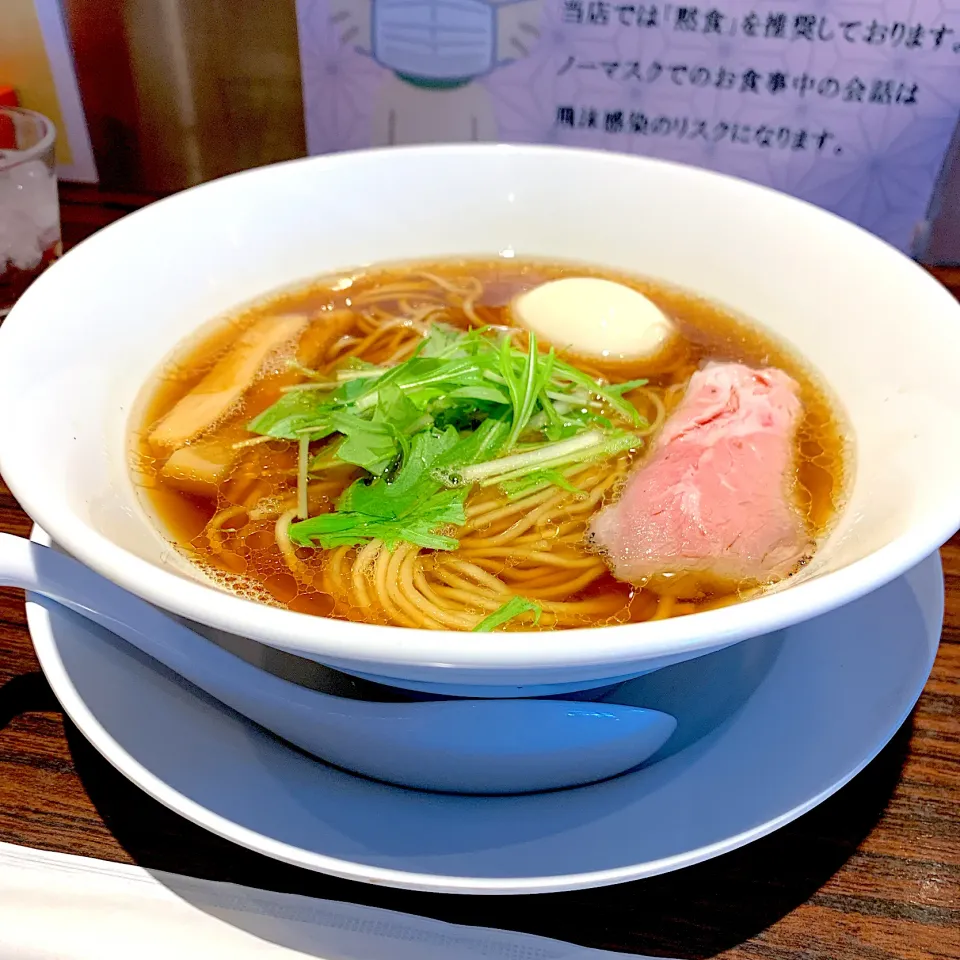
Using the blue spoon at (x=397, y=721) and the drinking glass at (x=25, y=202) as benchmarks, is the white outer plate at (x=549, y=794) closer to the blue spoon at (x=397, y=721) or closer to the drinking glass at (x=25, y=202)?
the blue spoon at (x=397, y=721)

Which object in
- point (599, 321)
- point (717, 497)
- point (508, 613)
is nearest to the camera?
point (508, 613)

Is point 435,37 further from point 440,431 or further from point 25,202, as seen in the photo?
point 440,431

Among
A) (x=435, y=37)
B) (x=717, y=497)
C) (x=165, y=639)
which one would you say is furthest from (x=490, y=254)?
(x=165, y=639)

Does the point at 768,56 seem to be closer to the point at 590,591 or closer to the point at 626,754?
the point at 590,591

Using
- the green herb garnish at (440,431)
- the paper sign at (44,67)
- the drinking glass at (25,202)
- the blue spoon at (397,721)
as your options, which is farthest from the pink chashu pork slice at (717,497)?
the paper sign at (44,67)

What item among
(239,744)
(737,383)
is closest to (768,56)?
(737,383)

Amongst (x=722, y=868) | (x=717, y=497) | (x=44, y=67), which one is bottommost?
(x=722, y=868)

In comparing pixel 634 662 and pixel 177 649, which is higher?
pixel 634 662
